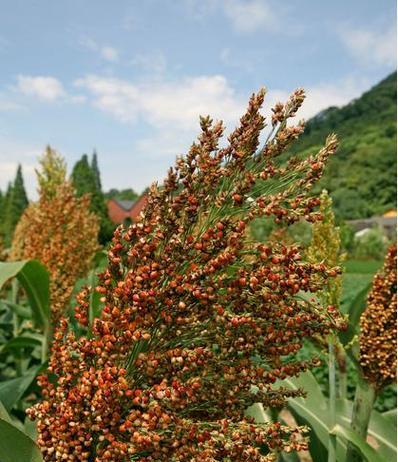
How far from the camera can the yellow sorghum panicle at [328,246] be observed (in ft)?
6.96

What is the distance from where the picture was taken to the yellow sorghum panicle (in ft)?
6.96

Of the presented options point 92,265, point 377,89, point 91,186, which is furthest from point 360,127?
point 92,265

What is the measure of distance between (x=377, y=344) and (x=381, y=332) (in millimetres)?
62

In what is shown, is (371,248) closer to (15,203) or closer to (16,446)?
(15,203)

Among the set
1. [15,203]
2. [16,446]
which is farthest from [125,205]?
[16,446]

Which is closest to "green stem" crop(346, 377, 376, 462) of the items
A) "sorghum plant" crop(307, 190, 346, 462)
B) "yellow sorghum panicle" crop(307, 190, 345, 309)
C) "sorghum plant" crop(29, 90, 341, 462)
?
"sorghum plant" crop(307, 190, 346, 462)

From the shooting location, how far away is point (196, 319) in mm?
1271

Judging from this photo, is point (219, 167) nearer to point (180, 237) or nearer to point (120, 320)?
point (180, 237)

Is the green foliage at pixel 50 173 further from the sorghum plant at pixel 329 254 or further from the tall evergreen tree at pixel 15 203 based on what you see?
the tall evergreen tree at pixel 15 203

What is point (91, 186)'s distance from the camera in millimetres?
46594

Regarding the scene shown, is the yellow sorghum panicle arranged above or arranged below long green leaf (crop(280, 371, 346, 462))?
above

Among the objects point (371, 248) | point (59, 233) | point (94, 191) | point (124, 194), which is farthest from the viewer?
point (124, 194)

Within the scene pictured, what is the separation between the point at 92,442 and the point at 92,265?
371cm

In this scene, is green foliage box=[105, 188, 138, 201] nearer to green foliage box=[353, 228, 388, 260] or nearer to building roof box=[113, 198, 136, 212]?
building roof box=[113, 198, 136, 212]
